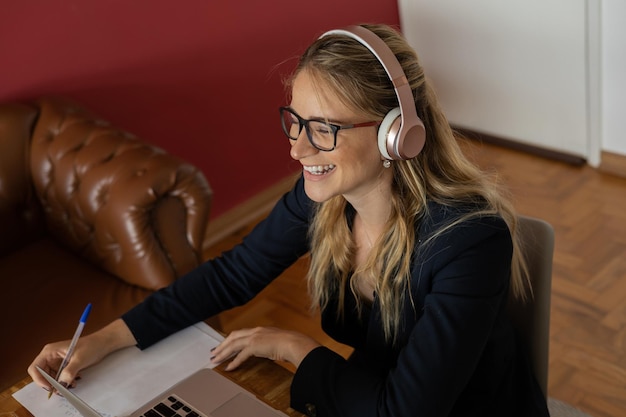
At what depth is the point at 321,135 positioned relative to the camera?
4.36ft

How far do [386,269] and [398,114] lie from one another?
285mm

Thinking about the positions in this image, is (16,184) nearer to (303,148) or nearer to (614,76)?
(303,148)

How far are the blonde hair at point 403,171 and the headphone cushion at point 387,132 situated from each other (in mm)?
25

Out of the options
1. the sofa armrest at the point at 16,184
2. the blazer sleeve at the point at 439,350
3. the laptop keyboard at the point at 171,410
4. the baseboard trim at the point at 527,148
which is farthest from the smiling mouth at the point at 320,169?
the baseboard trim at the point at 527,148

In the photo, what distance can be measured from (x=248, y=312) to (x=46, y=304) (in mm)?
881

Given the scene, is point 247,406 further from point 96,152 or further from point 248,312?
point 248,312

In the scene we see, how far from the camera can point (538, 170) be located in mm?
3443

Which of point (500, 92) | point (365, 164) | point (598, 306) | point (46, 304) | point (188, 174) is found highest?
point (365, 164)

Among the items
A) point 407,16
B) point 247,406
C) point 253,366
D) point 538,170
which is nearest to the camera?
point 247,406

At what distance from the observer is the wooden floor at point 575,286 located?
2303mm

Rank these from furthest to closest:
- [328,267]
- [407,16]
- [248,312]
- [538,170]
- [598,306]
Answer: [407,16], [538,170], [248,312], [598,306], [328,267]

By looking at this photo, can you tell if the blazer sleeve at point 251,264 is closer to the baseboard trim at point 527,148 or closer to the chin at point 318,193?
the chin at point 318,193

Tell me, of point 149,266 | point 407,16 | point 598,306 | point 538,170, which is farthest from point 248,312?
point 407,16

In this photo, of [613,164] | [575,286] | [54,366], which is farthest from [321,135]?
[613,164]
